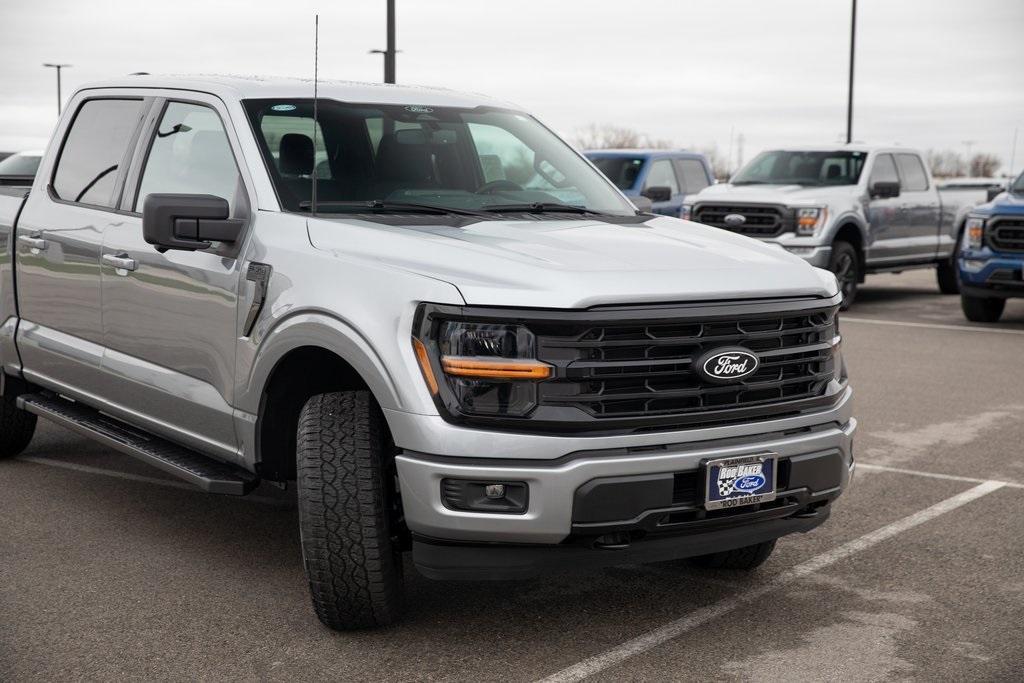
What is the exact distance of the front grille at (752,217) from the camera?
14844 millimetres

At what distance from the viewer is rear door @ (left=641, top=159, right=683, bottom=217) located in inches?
714

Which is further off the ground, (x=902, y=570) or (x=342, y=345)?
(x=342, y=345)

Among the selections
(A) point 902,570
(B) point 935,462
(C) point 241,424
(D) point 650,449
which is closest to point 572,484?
(D) point 650,449

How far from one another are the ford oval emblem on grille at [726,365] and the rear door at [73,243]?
9.11 feet

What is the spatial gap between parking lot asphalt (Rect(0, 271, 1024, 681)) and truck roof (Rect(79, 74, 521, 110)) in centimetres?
189

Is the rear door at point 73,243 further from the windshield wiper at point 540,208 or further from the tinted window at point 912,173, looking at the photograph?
the tinted window at point 912,173

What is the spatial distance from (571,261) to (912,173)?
13645mm

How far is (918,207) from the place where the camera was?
16.5 meters

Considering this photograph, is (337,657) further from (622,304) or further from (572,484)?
(622,304)

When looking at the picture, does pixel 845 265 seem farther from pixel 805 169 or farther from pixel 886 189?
pixel 805 169

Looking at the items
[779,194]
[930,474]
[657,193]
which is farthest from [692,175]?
[930,474]

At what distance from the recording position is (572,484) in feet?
12.6

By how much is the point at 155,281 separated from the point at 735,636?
2.62 m

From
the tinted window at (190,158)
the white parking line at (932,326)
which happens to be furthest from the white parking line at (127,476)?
the white parking line at (932,326)
